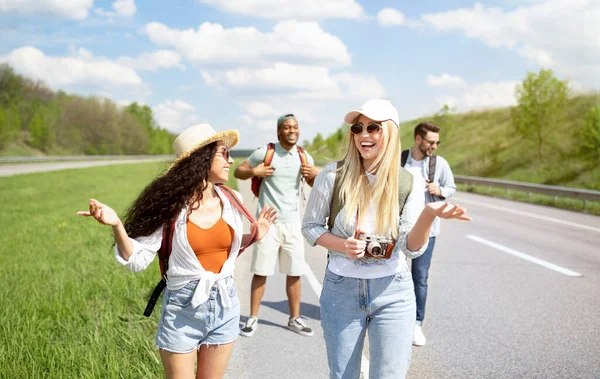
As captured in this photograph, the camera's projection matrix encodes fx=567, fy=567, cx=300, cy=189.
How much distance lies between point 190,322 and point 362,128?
1353 mm

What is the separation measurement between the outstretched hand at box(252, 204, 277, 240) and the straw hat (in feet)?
1.65

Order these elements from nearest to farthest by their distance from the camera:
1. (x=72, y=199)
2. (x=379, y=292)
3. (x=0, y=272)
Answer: (x=379, y=292) < (x=0, y=272) < (x=72, y=199)

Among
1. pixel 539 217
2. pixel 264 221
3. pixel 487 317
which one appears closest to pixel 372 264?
pixel 264 221

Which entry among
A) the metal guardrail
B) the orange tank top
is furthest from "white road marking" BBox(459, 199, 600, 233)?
the orange tank top

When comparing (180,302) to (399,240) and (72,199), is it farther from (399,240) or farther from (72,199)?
(72,199)

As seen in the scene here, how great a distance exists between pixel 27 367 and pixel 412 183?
124 inches

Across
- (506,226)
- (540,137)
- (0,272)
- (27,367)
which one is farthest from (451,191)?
(540,137)

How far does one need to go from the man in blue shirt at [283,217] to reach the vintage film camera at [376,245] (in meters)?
2.93

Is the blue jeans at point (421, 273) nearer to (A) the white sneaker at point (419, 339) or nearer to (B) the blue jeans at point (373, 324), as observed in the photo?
(A) the white sneaker at point (419, 339)

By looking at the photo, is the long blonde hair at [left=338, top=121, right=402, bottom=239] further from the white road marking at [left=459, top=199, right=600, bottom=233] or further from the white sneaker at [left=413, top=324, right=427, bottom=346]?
the white road marking at [left=459, top=199, right=600, bottom=233]

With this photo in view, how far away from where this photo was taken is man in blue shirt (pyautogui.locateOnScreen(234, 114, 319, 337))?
18.6ft

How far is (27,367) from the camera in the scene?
13.6 ft

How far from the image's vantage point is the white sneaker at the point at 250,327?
18.1 ft

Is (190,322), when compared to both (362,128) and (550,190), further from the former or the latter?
(550,190)
